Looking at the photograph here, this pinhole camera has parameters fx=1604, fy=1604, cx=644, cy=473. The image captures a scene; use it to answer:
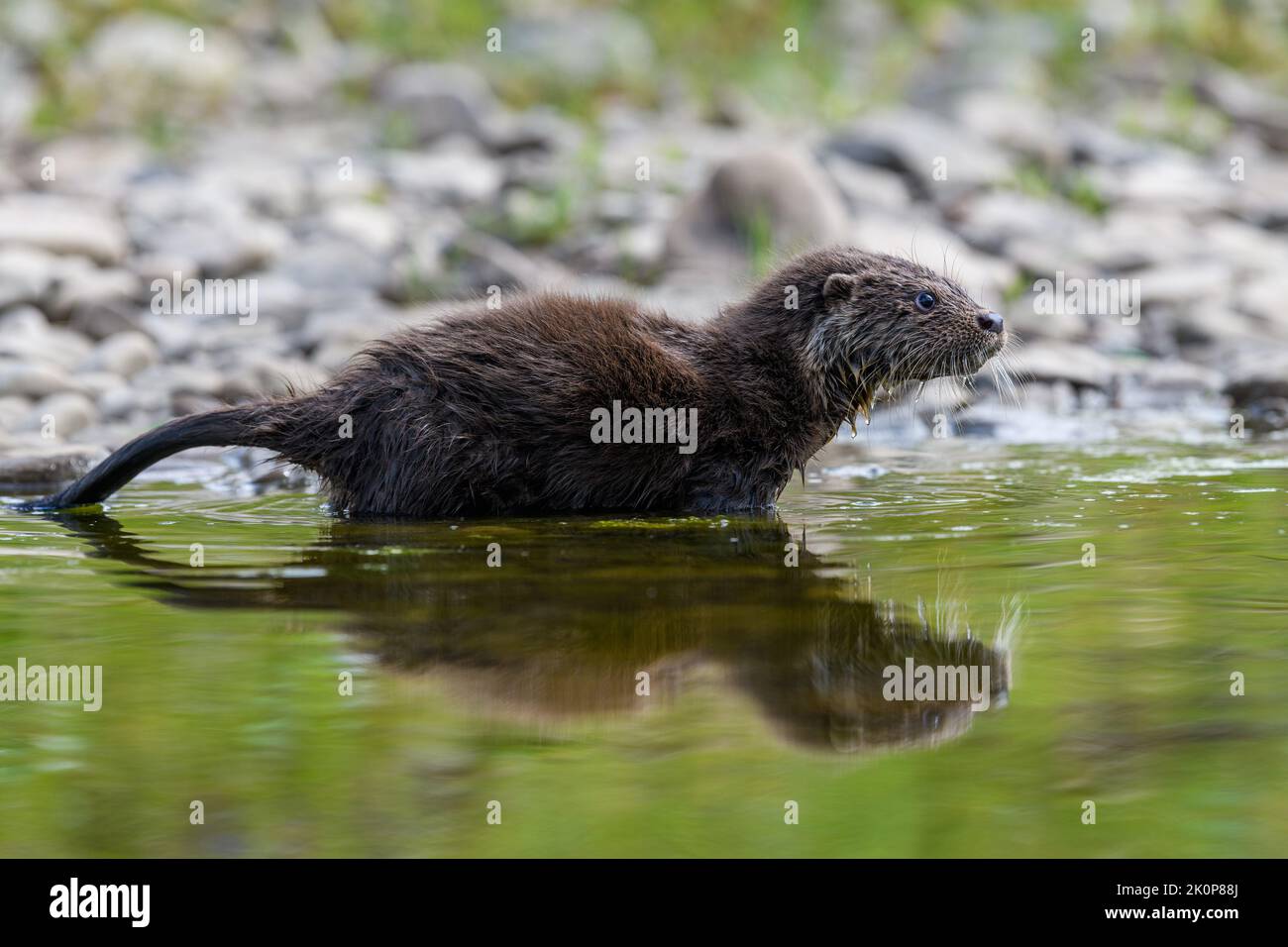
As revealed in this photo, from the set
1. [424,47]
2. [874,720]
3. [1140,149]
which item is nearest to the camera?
[874,720]

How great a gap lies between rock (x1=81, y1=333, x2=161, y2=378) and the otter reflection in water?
319 centimetres

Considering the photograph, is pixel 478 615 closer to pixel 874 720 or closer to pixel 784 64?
pixel 874 720

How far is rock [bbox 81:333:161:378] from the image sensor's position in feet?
29.9

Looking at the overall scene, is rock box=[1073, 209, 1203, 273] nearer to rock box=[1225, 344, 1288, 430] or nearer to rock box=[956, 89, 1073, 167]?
rock box=[956, 89, 1073, 167]

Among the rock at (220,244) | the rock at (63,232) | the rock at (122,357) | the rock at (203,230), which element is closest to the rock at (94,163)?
the rock at (203,230)

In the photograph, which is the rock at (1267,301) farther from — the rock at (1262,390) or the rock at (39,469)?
the rock at (39,469)

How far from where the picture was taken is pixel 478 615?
4.55 metres

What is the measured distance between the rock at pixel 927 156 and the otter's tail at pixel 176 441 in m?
8.34

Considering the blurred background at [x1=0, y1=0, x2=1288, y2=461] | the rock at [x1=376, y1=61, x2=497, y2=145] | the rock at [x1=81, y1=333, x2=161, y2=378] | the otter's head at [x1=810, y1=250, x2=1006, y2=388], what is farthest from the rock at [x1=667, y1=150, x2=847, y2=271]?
the rock at [x1=376, y1=61, x2=497, y2=145]

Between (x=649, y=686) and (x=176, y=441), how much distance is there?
120 inches

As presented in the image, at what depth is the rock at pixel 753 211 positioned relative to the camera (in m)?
11.2

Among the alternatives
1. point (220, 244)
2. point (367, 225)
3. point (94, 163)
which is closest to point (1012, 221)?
point (367, 225)
